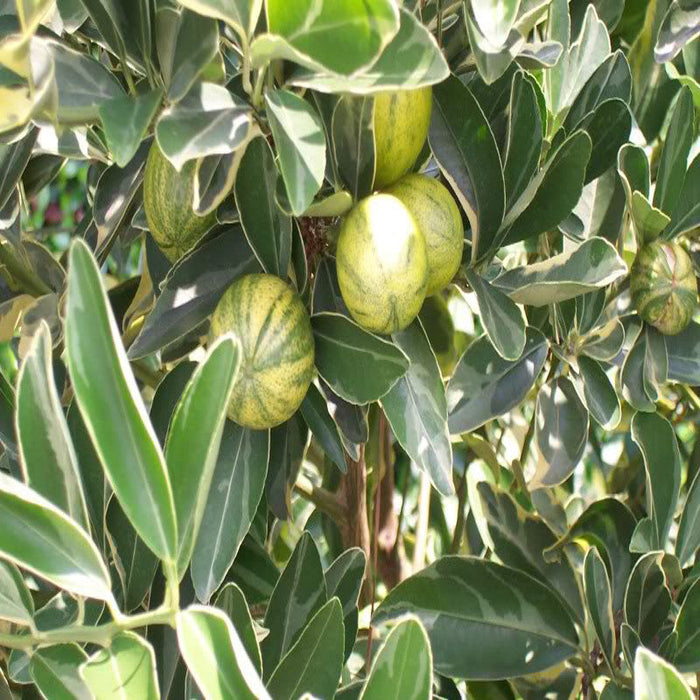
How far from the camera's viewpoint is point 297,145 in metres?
0.53

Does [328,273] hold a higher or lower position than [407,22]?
lower

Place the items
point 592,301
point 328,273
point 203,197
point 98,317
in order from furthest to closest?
point 592,301, point 328,273, point 203,197, point 98,317

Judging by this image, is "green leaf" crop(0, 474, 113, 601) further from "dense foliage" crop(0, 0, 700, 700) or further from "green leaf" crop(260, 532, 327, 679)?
"green leaf" crop(260, 532, 327, 679)

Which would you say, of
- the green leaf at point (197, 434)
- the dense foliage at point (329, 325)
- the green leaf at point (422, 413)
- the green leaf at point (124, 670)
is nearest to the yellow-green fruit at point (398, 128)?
the dense foliage at point (329, 325)

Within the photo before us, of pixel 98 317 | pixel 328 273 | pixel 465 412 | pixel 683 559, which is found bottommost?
pixel 683 559

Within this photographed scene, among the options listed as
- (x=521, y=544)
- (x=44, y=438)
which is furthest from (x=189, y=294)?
(x=521, y=544)

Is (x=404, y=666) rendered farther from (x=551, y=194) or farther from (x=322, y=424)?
(x=551, y=194)

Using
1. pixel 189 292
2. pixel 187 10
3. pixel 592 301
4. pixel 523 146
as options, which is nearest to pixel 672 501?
pixel 592 301

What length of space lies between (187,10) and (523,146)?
0.24 metres

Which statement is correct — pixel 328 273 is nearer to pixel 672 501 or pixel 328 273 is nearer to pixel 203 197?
pixel 203 197

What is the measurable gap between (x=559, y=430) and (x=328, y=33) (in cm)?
43

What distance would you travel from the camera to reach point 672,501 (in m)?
0.83

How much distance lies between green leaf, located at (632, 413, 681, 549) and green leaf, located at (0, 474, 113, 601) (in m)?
0.47

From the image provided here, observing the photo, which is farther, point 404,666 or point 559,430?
point 559,430
